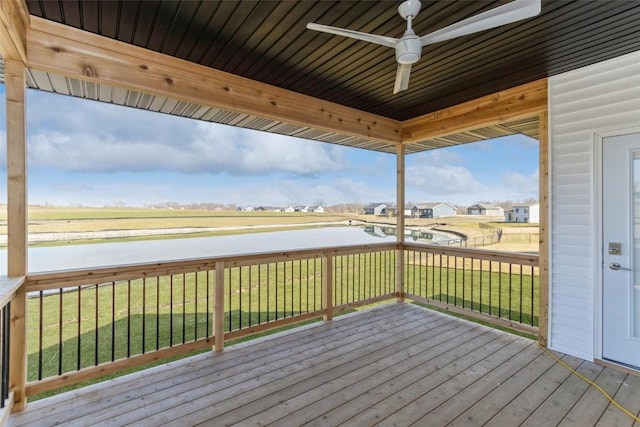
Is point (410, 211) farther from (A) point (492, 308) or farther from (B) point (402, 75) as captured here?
(B) point (402, 75)

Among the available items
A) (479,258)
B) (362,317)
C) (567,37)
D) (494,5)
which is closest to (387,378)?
(362,317)

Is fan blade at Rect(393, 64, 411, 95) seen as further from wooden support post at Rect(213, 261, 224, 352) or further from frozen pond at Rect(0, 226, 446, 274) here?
wooden support post at Rect(213, 261, 224, 352)

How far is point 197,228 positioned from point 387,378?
7.79 ft

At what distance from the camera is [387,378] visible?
2.63 m

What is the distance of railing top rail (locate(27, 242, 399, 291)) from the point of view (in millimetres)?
2340

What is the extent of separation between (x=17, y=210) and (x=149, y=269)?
1.02m

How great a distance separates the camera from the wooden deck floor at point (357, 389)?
6.93 feet

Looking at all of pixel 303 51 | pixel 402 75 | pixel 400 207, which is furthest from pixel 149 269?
pixel 400 207

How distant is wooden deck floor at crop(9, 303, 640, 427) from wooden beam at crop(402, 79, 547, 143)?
8.50ft

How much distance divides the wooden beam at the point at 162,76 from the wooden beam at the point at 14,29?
9 centimetres

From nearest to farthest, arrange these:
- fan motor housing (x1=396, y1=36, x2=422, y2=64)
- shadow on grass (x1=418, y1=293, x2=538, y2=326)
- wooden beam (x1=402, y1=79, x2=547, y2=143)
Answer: fan motor housing (x1=396, y1=36, x2=422, y2=64) → wooden beam (x1=402, y1=79, x2=547, y2=143) → shadow on grass (x1=418, y1=293, x2=538, y2=326)

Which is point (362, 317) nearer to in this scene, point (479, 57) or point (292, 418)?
point (292, 418)

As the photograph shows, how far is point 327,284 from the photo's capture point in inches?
160

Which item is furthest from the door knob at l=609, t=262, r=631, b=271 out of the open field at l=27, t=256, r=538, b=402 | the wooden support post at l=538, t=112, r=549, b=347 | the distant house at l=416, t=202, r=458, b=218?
the distant house at l=416, t=202, r=458, b=218
